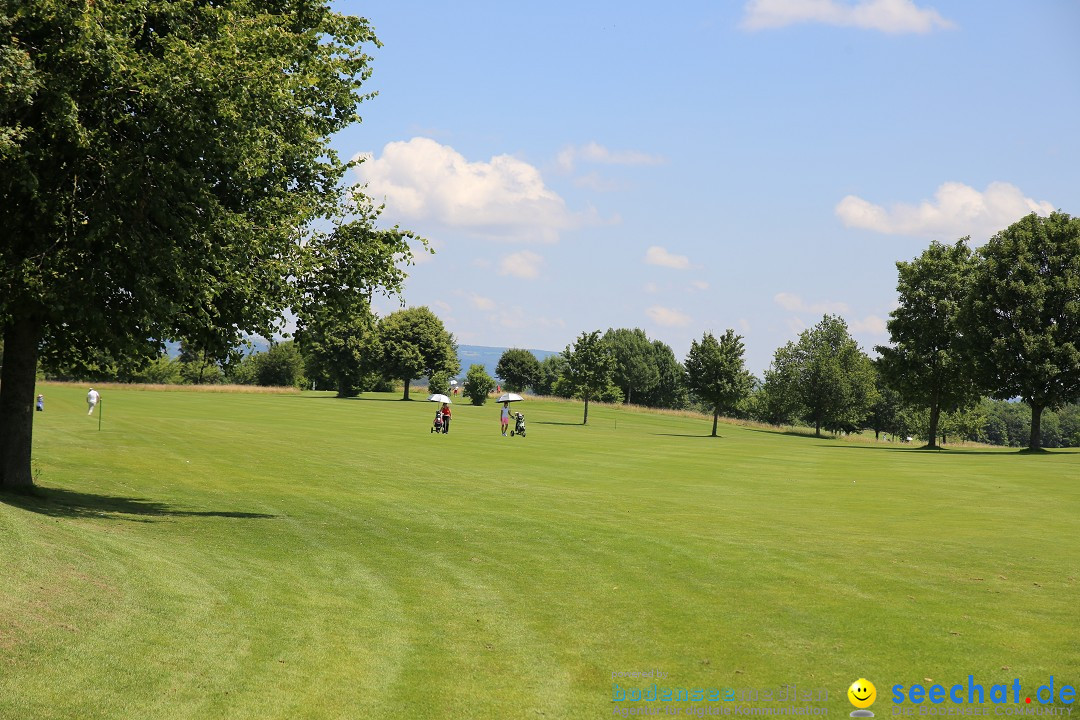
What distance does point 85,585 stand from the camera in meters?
11.4

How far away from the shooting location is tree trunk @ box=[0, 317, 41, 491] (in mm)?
19859

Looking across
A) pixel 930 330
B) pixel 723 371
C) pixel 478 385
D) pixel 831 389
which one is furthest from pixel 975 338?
pixel 478 385

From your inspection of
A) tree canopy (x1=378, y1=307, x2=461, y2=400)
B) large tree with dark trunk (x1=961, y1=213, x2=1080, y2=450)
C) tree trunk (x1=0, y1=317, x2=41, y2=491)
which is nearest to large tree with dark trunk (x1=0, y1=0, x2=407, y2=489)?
tree trunk (x1=0, y1=317, x2=41, y2=491)

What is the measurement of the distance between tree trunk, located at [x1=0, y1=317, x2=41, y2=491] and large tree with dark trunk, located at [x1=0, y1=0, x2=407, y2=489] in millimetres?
31

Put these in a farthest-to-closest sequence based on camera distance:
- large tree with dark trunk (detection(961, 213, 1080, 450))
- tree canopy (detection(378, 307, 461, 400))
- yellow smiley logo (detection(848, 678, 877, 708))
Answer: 1. tree canopy (detection(378, 307, 461, 400))
2. large tree with dark trunk (detection(961, 213, 1080, 450))
3. yellow smiley logo (detection(848, 678, 877, 708))

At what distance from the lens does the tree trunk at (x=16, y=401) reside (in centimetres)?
1986

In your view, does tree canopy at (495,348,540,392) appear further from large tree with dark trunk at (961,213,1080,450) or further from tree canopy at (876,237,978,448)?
large tree with dark trunk at (961,213,1080,450)

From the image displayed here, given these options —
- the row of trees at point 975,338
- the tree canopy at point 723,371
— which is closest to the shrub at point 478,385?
the row of trees at point 975,338

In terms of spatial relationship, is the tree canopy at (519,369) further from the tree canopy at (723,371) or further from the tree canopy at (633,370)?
the tree canopy at (723,371)

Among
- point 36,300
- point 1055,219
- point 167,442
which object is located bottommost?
point 167,442

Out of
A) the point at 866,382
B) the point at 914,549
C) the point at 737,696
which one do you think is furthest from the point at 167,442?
the point at 866,382

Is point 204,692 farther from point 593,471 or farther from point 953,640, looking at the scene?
point 593,471

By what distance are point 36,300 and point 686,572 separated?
1307cm

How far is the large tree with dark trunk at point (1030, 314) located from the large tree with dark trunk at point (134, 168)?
199ft
